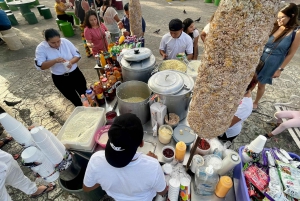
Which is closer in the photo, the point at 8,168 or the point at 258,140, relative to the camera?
the point at 258,140

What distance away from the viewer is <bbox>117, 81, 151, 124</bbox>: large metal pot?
7.08 ft

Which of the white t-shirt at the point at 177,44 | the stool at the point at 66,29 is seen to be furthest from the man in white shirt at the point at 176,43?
the stool at the point at 66,29

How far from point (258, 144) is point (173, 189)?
1045mm

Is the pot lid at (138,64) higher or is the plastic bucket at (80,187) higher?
the pot lid at (138,64)

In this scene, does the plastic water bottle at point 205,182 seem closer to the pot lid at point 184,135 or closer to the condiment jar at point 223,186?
the condiment jar at point 223,186

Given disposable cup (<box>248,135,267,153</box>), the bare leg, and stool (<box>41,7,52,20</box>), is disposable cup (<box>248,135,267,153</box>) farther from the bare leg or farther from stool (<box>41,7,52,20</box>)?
stool (<box>41,7,52,20</box>)

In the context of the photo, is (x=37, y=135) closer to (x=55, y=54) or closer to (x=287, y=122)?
(x=55, y=54)

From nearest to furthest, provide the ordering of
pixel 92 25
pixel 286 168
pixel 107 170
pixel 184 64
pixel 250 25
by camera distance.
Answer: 1. pixel 250 25
2. pixel 107 170
3. pixel 286 168
4. pixel 184 64
5. pixel 92 25

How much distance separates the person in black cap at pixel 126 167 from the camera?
113cm

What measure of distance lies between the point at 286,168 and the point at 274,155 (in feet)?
0.59

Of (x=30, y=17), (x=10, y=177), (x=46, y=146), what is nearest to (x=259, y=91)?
(x=46, y=146)

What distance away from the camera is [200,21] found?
8.98m

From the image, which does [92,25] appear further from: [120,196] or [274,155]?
[274,155]

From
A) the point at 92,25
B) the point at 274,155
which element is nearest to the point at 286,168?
the point at 274,155
